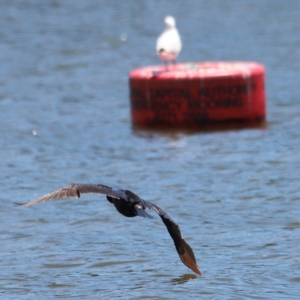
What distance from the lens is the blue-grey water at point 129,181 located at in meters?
6.01

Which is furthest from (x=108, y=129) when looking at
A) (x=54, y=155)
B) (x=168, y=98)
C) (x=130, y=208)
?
(x=130, y=208)

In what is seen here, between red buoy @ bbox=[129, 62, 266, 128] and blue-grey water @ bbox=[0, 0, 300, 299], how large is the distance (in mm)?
225

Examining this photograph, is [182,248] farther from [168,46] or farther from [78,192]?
[168,46]

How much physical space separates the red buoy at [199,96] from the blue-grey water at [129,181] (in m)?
0.23

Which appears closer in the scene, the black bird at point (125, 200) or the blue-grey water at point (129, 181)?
the black bird at point (125, 200)

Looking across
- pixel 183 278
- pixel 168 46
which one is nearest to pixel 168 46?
pixel 168 46

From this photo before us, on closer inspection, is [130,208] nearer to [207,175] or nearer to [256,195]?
[256,195]

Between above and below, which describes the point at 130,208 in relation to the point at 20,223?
above

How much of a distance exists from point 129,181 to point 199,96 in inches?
98.2

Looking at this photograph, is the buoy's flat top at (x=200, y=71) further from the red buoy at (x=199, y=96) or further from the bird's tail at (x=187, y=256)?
the bird's tail at (x=187, y=256)

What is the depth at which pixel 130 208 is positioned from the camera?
5355mm

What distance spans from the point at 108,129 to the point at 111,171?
8.09ft

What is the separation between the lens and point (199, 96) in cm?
1094

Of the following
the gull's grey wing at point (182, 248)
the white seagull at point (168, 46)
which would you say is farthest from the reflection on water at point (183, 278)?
the white seagull at point (168, 46)
